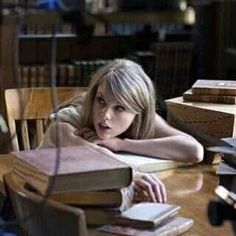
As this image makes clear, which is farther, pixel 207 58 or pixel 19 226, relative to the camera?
pixel 207 58

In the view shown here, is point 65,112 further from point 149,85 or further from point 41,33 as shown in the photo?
point 41,33

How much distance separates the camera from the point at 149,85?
2.01 metres

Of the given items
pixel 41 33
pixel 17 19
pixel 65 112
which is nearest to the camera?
pixel 17 19

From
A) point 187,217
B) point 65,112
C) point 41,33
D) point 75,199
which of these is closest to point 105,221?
point 75,199

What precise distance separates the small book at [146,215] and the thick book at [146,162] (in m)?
0.33

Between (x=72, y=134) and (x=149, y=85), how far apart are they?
0.84ft

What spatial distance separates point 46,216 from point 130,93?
0.77 metres

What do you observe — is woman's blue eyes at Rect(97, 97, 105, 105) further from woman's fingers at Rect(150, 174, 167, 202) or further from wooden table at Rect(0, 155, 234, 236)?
woman's fingers at Rect(150, 174, 167, 202)

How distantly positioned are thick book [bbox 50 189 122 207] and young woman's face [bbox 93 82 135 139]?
0.51 meters

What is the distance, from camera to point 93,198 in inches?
56.8

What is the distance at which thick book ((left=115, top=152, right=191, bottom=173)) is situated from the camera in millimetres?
1891

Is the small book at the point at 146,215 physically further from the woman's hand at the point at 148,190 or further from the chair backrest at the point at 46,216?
the chair backrest at the point at 46,216

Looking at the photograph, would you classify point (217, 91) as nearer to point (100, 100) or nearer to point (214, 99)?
point (214, 99)

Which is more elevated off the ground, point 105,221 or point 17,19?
point 17,19
